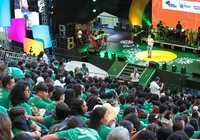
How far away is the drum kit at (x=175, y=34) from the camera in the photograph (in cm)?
2131

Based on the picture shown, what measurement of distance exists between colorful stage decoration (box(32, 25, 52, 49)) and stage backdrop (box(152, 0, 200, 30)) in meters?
6.12

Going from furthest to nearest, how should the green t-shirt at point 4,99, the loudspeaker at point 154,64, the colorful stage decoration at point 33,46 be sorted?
the colorful stage decoration at point 33,46 < the loudspeaker at point 154,64 < the green t-shirt at point 4,99

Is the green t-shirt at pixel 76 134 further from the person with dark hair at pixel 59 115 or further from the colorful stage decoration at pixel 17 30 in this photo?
the colorful stage decoration at pixel 17 30

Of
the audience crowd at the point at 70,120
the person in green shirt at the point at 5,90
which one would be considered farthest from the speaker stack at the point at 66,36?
the person in green shirt at the point at 5,90

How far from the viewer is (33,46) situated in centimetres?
2239

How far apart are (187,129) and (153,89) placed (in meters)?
8.40

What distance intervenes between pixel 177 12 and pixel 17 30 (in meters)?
9.34

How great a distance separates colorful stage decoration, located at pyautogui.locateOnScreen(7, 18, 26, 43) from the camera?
77.0 feet

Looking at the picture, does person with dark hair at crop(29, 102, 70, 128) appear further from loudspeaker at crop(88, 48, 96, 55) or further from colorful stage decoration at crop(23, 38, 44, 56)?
colorful stage decoration at crop(23, 38, 44, 56)

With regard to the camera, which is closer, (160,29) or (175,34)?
(175,34)

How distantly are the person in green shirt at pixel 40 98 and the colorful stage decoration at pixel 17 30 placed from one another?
16.9 m

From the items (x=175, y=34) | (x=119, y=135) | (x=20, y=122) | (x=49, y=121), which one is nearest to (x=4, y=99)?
(x=49, y=121)

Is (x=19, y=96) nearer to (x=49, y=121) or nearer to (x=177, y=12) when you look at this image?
(x=49, y=121)

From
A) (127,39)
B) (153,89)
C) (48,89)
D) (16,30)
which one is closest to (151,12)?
(127,39)
